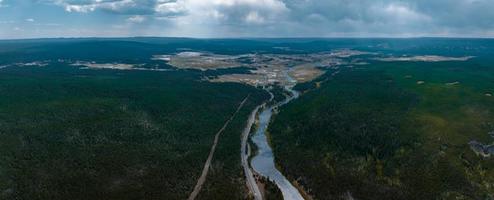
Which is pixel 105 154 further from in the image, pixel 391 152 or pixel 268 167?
pixel 391 152

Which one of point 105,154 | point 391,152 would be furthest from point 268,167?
point 105,154

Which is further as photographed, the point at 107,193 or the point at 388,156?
the point at 388,156

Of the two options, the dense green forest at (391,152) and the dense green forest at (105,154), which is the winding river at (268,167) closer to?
the dense green forest at (391,152)

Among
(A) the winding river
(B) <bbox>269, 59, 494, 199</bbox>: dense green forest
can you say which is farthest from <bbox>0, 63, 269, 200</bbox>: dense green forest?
(B) <bbox>269, 59, 494, 199</bbox>: dense green forest

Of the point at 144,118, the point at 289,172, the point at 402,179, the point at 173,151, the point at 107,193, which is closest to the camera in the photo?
the point at 107,193

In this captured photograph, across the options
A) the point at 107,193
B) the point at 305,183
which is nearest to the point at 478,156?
the point at 305,183

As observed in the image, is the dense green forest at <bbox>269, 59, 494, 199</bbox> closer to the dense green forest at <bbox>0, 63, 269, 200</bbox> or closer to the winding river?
the winding river

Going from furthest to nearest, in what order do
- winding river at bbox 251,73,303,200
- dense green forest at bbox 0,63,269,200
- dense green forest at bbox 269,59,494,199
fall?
winding river at bbox 251,73,303,200 → dense green forest at bbox 269,59,494,199 → dense green forest at bbox 0,63,269,200

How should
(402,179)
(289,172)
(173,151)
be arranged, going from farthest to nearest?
(173,151)
(289,172)
(402,179)

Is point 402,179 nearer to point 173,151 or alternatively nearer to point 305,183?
point 305,183

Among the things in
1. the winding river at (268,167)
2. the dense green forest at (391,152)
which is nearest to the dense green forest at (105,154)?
the winding river at (268,167)

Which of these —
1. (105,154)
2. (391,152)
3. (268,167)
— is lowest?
(268,167)
